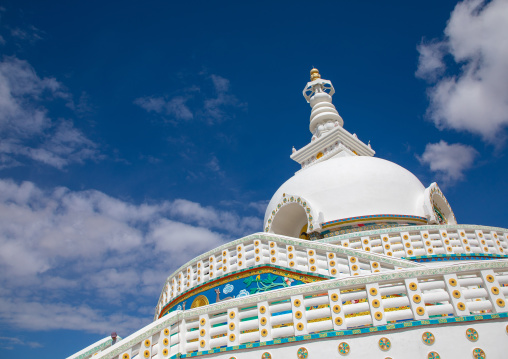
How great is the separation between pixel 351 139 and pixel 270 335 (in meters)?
16.9

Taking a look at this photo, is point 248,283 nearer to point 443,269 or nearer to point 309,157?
point 443,269

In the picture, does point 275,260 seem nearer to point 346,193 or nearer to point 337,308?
point 337,308

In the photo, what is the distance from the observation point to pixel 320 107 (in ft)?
78.1

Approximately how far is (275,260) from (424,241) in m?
3.98

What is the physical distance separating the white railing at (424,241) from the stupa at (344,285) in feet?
0.08

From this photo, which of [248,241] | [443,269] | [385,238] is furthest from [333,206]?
[443,269]

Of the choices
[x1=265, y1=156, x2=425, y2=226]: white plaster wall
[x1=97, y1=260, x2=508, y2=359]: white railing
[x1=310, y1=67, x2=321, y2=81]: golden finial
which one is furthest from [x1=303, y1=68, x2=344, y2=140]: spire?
[x1=97, y1=260, x2=508, y2=359]: white railing

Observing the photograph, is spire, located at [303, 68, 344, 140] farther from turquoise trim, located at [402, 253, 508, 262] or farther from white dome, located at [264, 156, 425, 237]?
turquoise trim, located at [402, 253, 508, 262]

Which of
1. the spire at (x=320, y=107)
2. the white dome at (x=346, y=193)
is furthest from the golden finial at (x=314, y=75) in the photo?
the white dome at (x=346, y=193)

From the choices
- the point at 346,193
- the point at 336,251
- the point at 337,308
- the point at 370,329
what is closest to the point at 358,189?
the point at 346,193

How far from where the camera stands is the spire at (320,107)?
22872 millimetres

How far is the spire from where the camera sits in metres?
22.9

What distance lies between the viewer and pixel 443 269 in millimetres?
5176

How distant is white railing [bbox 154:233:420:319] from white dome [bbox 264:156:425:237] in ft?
13.7
